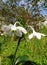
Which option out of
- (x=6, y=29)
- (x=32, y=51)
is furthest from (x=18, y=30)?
(x=32, y=51)

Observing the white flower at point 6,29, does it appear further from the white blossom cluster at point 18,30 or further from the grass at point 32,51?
the grass at point 32,51

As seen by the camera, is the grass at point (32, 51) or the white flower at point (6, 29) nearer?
the white flower at point (6, 29)

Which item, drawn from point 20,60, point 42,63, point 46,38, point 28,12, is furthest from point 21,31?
point 28,12

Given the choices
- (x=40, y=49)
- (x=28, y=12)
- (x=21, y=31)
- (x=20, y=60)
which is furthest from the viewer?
(x=28, y=12)

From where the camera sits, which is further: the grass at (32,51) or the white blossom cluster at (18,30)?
the grass at (32,51)

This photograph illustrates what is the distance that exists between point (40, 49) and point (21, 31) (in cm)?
330

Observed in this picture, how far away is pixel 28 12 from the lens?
444 inches

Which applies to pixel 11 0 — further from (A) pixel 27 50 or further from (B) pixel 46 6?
(A) pixel 27 50

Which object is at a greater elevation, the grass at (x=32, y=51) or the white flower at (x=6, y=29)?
the white flower at (x=6, y=29)

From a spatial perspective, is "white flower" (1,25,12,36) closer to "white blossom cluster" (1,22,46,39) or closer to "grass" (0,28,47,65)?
"white blossom cluster" (1,22,46,39)

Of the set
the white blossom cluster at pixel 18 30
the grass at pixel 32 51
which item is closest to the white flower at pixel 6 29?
the white blossom cluster at pixel 18 30

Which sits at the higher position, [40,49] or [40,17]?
[40,49]

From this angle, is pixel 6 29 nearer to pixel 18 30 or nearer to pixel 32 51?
pixel 18 30

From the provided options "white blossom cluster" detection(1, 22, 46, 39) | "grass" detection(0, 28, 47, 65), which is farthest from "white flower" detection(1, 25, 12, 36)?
"grass" detection(0, 28, 47, 65)
